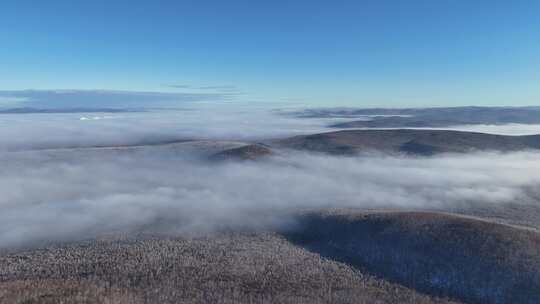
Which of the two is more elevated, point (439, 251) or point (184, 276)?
point (184, 276)

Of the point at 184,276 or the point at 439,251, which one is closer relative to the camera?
the point at 184,276

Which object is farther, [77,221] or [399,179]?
[399,179]

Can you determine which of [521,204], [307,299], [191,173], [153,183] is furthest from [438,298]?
[191,173]

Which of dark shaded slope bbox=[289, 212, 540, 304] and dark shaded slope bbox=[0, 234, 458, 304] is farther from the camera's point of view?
dark shaded slope bbox=[289, 212, 540, 304]

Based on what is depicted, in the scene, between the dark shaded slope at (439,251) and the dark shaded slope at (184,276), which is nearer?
the dark shaded slope at (184,276)

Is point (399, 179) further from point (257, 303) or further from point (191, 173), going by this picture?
point (257, 303)

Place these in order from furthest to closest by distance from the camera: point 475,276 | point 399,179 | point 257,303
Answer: point 399,179
point 475,276
point 257,303

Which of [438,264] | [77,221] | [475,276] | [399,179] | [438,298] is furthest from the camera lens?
[399,179]
